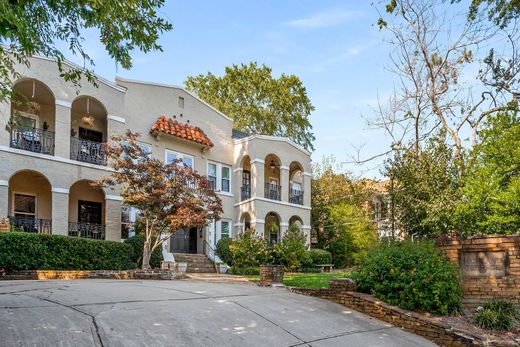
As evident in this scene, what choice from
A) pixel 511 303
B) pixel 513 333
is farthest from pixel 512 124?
pixel 513 333

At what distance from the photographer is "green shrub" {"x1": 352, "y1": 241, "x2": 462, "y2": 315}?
9328 mm

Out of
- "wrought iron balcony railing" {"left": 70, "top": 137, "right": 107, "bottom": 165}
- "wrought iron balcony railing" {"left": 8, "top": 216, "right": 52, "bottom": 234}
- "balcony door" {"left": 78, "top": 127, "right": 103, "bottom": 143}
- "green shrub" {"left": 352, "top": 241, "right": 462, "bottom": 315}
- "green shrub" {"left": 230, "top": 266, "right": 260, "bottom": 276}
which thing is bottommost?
"green shrub" {"left": 230, "top": 266, "right": 260, "bottom": 276}

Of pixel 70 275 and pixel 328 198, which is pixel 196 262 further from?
pixel 328 198

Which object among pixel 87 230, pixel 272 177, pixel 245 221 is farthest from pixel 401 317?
pixel 272 177

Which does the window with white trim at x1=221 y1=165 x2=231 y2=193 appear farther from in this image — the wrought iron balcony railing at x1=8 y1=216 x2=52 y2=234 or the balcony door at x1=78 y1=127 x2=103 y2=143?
the wrought iron balcony railing at x1=8 y1=216 x2=52 y2=234

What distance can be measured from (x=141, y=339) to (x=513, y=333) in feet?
23.9

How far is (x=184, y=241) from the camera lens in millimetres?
22562

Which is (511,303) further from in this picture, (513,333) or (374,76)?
Result: (374,76)

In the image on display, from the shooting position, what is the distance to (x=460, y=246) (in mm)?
10508

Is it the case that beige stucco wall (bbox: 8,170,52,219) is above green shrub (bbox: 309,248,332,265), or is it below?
above

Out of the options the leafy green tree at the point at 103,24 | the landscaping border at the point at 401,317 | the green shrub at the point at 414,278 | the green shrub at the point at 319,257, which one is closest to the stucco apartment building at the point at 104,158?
the green shrub at the point at 319,257

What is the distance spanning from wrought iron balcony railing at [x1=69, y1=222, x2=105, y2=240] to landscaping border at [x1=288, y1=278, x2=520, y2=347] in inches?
410

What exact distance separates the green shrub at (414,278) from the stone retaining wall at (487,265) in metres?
0.53

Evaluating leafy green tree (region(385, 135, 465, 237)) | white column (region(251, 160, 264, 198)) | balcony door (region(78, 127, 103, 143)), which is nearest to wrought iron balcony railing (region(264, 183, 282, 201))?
white column (region(251, 160, 264, 198))
